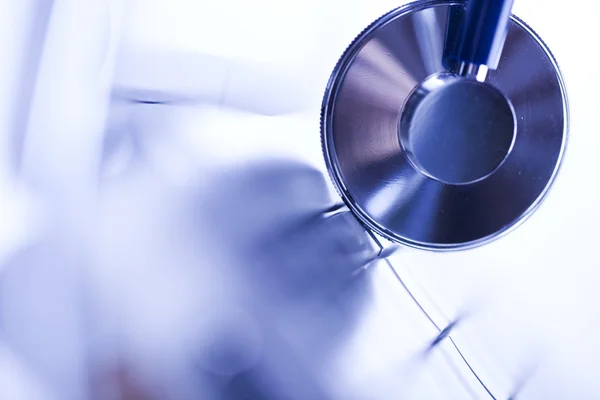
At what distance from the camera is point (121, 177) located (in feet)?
1.85

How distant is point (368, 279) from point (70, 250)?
11.1 inches

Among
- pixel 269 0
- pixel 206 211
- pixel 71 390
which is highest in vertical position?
pixel 269 0

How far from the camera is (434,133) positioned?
518 mm

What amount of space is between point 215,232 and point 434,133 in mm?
213

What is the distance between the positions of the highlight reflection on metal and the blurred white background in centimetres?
12

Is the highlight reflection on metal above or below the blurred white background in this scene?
above

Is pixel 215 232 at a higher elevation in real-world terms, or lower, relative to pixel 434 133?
lower

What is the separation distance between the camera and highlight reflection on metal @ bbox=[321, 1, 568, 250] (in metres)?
0.51

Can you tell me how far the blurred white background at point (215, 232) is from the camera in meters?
0.53

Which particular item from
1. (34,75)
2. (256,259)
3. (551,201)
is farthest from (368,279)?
(34,75)

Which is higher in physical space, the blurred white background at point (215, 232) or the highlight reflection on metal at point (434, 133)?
the highlight reflection on metal at point (434, 133)

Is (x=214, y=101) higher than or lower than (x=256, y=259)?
higher

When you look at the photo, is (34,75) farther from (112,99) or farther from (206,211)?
(206,211)

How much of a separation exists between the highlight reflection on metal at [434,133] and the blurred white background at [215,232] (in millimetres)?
116
